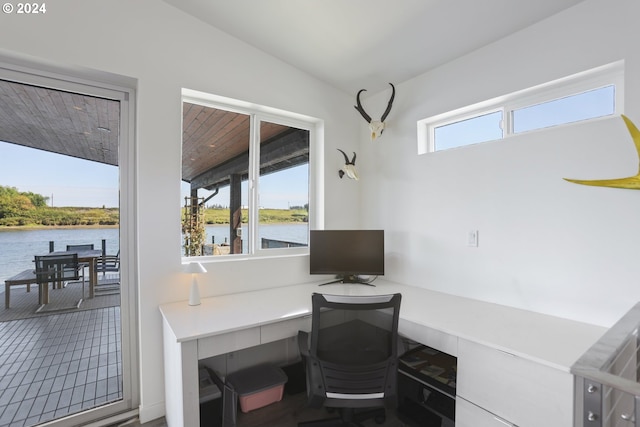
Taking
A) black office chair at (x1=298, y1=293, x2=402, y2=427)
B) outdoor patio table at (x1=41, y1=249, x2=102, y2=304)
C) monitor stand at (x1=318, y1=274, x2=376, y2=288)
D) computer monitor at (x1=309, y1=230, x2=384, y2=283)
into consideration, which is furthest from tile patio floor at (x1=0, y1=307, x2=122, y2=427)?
monitor stand at (x1=318, y1=274, x2=376, y2=288)

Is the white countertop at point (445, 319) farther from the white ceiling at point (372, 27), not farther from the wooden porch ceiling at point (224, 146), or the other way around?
the white ceiling at point (372, 27)

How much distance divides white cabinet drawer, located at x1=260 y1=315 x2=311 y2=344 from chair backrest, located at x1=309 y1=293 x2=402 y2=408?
261 mm

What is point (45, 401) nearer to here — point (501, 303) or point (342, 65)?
point (501, 303)

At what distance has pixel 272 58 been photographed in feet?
8.55

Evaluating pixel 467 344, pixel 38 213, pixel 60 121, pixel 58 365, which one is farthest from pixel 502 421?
pixel 60 121

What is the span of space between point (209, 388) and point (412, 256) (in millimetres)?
1810

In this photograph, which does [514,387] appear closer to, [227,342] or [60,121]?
[227,342]

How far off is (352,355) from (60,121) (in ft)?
7.58

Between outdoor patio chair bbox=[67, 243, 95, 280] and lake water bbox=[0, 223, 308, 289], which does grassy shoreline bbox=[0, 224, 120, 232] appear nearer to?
lake water bbox=[0, 223, 308, 289]

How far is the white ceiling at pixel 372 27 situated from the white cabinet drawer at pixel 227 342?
206 cm

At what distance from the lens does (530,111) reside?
2020 mm

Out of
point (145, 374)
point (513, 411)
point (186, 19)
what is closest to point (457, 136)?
point (513, 411)

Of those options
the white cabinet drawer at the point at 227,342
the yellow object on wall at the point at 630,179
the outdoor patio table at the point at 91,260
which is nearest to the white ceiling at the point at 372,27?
the yellow object on wall at the point at 630,179

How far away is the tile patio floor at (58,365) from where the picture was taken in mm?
1755
